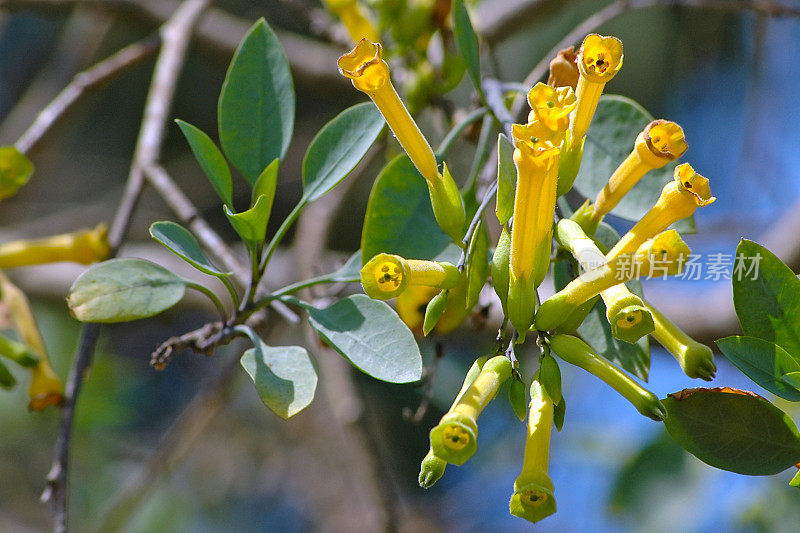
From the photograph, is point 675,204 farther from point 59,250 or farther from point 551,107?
point 59,250

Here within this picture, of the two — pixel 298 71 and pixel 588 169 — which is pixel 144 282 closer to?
pixel 588 169

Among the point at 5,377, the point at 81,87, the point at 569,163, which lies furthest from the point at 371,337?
the point at 81,87

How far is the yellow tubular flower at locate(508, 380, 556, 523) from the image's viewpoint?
2.25 ft

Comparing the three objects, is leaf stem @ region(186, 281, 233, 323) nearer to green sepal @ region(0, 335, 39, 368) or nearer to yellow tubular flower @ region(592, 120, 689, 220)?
green sepal @ region(0, 335, 39, 368)

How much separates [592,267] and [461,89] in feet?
10.6

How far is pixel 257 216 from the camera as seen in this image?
2.80 ft

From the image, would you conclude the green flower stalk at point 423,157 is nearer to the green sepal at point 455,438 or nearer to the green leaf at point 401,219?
the green leaf at point 401,219

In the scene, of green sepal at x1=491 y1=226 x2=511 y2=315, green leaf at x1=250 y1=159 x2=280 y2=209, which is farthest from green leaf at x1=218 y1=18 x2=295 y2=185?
green sepal at x1=491 y1=226 x2=511 y2=315

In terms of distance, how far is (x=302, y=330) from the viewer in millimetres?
2543

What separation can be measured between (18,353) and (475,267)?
Answer: 707 mm

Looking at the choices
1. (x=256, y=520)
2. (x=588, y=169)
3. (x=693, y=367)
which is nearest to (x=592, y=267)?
(x=693, y=367)

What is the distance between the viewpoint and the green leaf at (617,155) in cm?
96

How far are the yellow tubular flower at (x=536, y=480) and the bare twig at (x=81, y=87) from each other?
114cm

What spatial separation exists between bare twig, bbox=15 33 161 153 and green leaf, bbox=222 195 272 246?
74 cm
